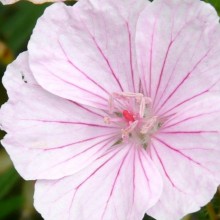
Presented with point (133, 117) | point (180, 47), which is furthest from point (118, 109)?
point (180, 47)

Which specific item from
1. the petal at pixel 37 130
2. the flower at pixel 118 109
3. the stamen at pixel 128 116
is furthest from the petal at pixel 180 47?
the petal at pixel 37 130

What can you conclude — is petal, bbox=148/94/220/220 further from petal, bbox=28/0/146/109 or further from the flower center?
petal, bbox=28/0/146/109

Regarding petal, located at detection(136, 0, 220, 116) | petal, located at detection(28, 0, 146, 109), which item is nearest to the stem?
petal, located at detection(136, 0, 220, 116)

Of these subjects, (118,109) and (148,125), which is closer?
(148,125)

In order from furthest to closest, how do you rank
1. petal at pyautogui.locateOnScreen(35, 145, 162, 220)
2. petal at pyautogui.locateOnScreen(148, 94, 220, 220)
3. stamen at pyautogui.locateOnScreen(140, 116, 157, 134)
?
stamen at pyautogui.locateOnScreen(140, 116, 157, 134)
petal at pyautogui.locateOnScreen(35, 145, 162, 220)
petal at pyautogui.locateOnScreen(148, 94, 220, 220)

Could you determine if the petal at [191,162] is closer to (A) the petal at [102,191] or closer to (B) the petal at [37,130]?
(A) the petal at [102,191]

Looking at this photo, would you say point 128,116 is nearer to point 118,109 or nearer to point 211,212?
point 118,109

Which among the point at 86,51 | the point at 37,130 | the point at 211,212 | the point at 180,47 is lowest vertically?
the point at 211,212
